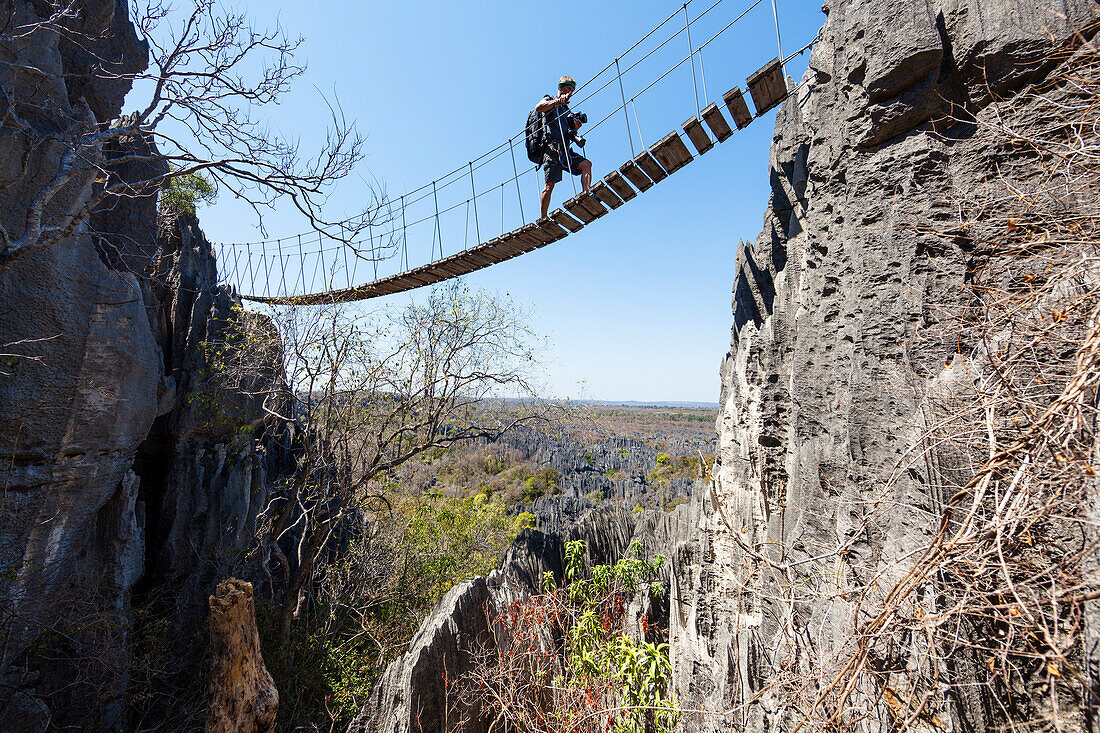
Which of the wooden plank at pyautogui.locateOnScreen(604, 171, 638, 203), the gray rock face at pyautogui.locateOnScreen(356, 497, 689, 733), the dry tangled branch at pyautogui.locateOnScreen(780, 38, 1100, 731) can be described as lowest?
the gray rock face at pyautogui.locateOnScreen(356, 497, 689, 733)

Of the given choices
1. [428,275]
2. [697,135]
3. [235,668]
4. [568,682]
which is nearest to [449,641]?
[568,682]

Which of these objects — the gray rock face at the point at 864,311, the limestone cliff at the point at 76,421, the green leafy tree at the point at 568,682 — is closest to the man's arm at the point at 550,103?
the gray rock face at the point at 864,311

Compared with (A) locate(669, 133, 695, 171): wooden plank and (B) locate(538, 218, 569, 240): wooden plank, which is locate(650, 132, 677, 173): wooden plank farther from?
(B) locate(538, 218, 569, 240): wooden plank

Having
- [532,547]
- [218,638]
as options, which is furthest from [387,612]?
[218,638]

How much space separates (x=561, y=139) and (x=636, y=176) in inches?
45.1

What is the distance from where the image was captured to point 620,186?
5441 millimetres

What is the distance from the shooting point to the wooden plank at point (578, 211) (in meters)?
5.51

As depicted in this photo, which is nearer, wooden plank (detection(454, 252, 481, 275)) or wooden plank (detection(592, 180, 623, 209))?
wooden plank (detection(592, 180, 623, 209))

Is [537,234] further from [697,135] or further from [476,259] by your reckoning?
[697,135]

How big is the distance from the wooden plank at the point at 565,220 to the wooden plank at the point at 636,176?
0.87m

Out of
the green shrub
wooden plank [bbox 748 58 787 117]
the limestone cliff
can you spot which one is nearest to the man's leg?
wooden plank [bbox 748 58 787 117]

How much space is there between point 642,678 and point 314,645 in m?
5.24

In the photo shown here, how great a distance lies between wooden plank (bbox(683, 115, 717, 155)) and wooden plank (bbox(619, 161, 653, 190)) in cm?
64

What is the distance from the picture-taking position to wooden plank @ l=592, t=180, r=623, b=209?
5.37 meters
